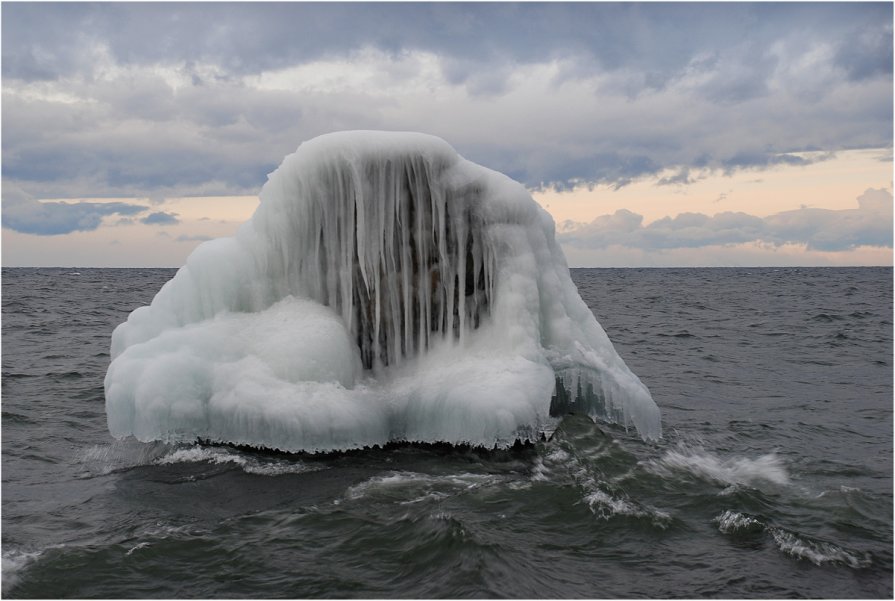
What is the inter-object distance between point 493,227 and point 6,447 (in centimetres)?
734

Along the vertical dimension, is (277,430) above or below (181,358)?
below

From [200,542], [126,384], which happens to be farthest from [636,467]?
[126,384]

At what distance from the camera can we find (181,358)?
861 cm

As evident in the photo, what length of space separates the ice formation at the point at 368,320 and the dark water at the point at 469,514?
582 millimetres

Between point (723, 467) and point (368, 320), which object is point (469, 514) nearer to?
point (368, 320)

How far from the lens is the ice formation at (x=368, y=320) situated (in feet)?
27.9

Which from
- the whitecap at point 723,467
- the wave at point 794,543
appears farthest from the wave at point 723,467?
the wave at point 794,543

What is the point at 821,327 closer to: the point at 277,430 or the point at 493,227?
the point at 493,227

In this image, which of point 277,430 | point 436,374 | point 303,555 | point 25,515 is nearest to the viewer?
point 303,555

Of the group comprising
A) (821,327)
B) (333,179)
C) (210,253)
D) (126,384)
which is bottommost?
(821,327)

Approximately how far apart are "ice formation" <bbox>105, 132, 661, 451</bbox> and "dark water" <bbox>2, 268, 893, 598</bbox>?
1.91ft

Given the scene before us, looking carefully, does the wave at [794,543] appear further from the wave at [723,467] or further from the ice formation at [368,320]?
the ice formation at [368,320]

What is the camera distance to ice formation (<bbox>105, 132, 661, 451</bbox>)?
27.9 feet

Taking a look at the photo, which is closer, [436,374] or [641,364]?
[436,374]
